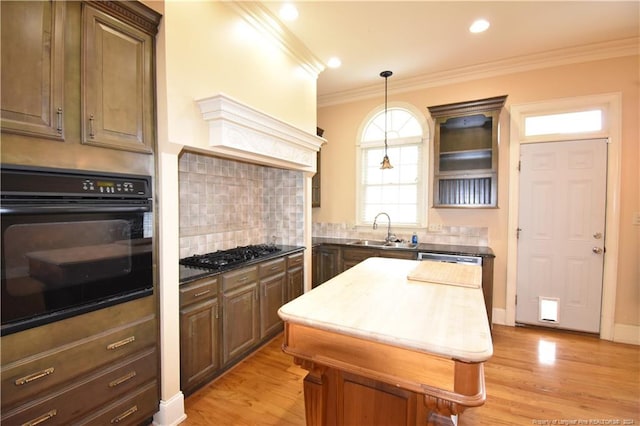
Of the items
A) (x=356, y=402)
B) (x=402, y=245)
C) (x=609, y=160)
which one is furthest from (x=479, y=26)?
(x=356, y=402)

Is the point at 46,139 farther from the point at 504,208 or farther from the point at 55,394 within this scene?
the point at 504,208

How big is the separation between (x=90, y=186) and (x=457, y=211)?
3825 mm

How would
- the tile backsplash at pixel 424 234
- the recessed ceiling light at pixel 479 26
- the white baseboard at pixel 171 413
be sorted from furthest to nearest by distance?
the tile backsplash at pixel 424 234
the recessed ceiling light at pixel 479 26
the white baseboard at pixel 171 413

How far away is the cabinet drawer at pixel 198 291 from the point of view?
213cm

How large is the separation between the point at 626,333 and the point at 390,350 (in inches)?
146

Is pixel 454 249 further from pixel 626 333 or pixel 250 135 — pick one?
pixel 250 135

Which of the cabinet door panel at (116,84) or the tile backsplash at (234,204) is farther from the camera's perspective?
the tile backsplash at (234,204)

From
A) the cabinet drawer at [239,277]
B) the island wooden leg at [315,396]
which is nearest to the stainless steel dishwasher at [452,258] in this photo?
the cabinet drawer at [239,277]

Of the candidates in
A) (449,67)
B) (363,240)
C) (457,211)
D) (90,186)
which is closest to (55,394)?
(90,186)

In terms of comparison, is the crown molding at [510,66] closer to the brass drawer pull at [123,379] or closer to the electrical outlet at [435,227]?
the electrical outlet at [435,227]

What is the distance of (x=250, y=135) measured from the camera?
8.16 feet

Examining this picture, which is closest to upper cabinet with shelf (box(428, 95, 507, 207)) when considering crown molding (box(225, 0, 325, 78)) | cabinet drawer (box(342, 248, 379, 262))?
cabinet drawer (box(342, 248, 379, 262))

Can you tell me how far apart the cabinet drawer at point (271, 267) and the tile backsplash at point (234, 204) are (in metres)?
0.53

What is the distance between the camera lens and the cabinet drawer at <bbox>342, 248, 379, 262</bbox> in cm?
384
